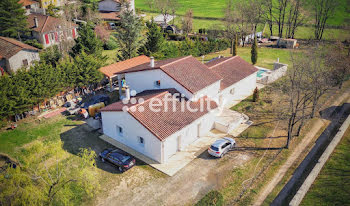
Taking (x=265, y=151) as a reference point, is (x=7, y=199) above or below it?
above

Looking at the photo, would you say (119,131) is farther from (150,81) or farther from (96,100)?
(96,100)

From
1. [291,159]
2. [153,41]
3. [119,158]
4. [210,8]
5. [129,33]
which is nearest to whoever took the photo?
[119,158]

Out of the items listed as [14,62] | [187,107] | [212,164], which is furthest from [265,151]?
[14,62]

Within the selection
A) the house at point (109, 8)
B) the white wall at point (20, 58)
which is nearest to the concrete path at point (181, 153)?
the white wall at point (20, 58)

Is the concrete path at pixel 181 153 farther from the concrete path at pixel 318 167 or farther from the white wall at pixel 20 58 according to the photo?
the white wall at pixel 20 58

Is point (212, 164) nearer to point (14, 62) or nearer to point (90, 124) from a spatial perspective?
point (90, 124)

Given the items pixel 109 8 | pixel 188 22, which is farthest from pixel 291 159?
pixel 109 8
